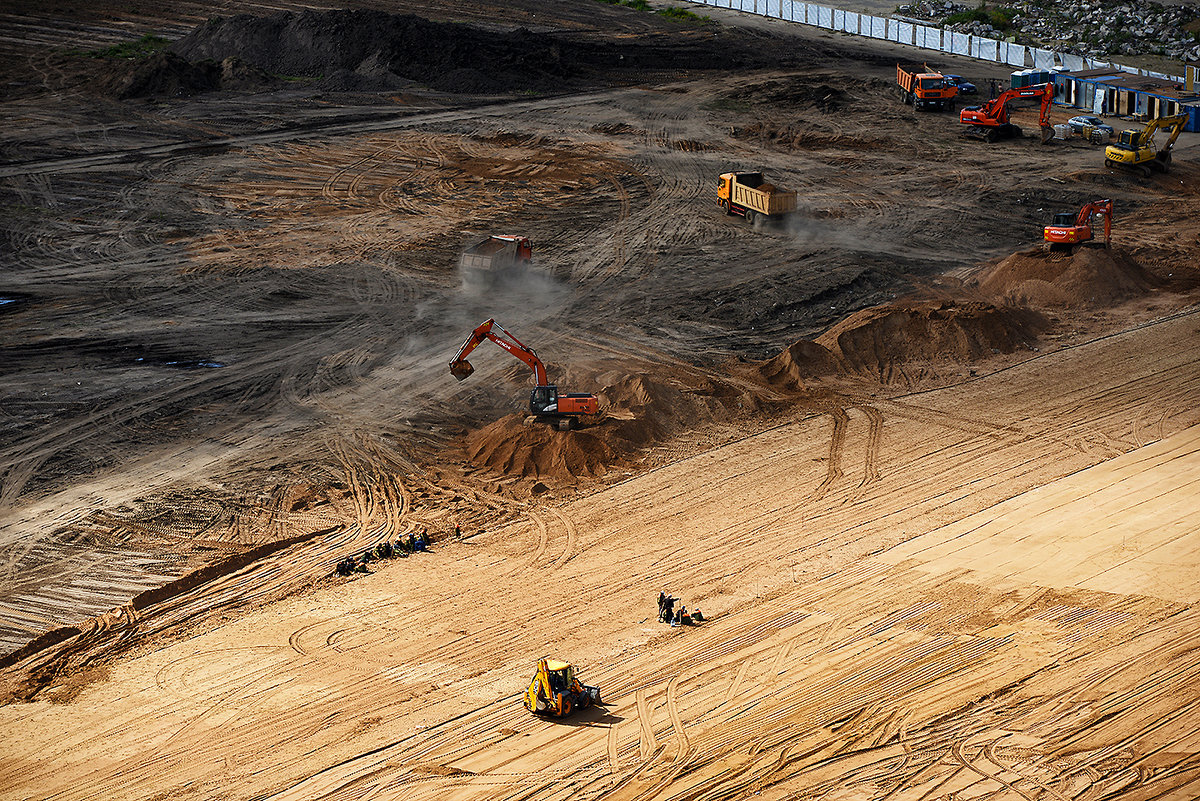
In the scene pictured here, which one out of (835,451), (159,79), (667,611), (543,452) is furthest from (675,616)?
(159,79)

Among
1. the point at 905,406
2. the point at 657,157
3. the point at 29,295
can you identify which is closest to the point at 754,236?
the point at 657,157

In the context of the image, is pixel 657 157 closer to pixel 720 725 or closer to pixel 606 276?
pixel 606 276

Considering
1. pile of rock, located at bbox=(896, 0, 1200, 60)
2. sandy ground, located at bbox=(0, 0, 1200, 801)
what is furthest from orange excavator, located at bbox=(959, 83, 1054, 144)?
pile of rock, located at bbox=(896, 0, 1200, 60)

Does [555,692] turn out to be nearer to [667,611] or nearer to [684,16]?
[667,611]

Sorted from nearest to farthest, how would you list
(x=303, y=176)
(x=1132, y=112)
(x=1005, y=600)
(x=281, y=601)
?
(x=1005, y=600) < (x=281, y=601) < (x=303, y=176) < (x=1132, y=112)

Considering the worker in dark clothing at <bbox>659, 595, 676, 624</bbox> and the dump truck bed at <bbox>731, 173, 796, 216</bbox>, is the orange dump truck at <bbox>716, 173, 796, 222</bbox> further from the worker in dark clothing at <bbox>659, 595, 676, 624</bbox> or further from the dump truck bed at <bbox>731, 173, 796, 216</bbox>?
the worker in dark clothing at <bbox>659, 595, 676, 624</bbox>
